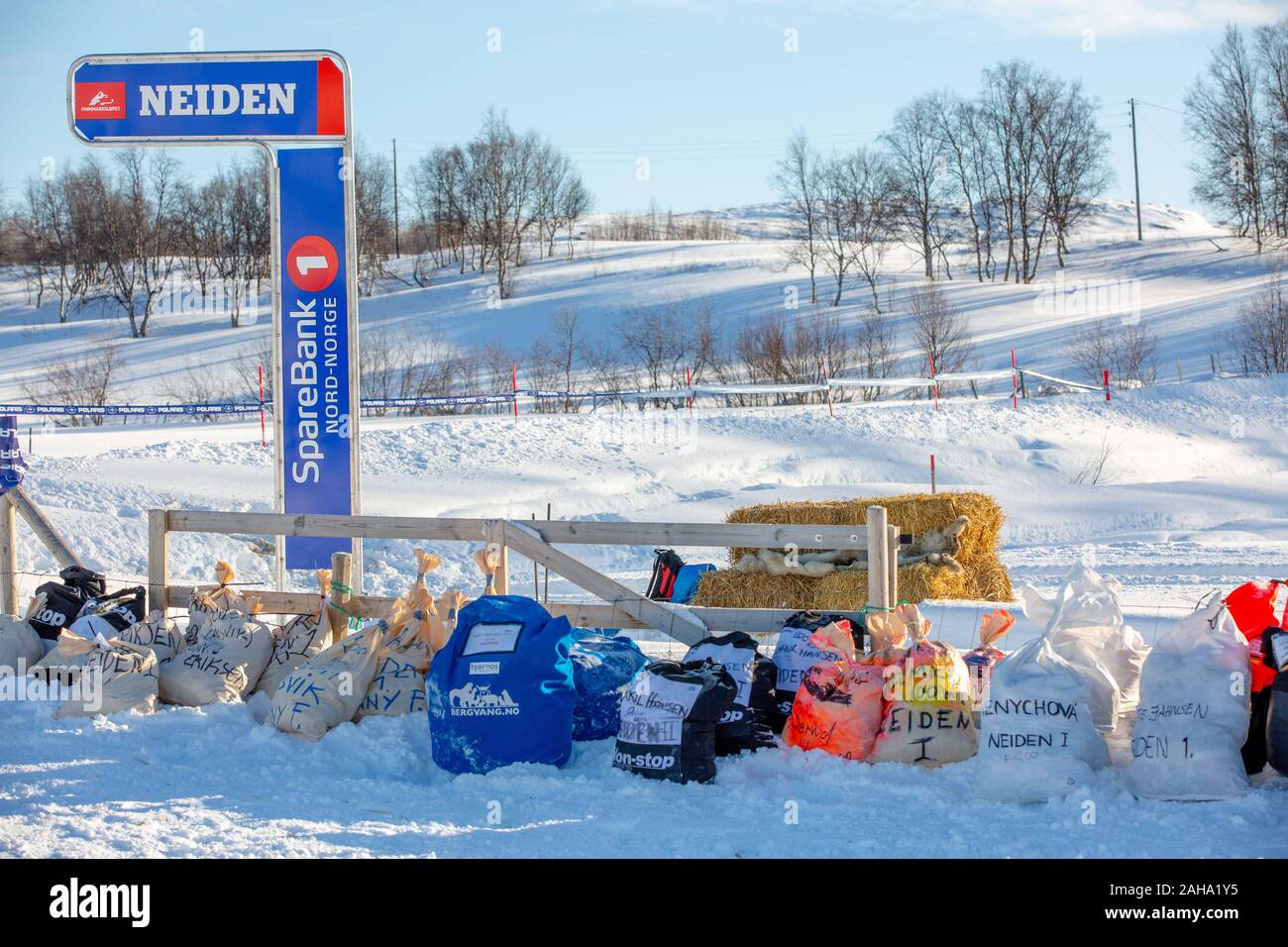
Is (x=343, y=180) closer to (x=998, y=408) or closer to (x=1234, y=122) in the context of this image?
(x=998, y=408)

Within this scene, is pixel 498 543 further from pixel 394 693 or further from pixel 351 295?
pixel 351 295

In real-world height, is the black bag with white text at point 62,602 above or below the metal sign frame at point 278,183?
below

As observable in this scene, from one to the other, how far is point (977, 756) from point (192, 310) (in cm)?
5547

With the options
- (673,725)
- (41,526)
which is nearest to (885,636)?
(673,725)

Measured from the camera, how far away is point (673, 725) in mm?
5863

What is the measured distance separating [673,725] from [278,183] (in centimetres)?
629

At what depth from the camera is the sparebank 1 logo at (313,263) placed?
10094 millimetres

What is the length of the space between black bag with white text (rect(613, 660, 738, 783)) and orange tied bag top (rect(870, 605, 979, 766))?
2.52 feet

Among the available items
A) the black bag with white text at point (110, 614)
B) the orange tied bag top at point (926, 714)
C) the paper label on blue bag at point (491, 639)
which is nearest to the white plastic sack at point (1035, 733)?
the orange tied bag top at point (926, 714)

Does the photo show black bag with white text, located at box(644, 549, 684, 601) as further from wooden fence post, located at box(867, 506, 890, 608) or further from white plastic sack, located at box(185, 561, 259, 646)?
wooden fence post, located at box(867, 506, 890, 608)

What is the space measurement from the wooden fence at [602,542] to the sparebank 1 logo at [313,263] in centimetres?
262

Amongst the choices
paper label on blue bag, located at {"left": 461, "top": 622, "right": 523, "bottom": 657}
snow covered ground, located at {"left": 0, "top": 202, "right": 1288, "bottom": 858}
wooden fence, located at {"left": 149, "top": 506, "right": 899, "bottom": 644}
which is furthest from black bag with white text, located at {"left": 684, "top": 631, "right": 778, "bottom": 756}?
paper label on blue bag, located at {"left": 461, "top": 622, "right": 523, "bottom": 657}

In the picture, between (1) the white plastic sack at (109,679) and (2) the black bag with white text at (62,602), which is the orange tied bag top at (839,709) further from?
(2) the black bag with white text at (62,602)

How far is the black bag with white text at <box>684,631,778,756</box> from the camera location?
6184 millimetres
